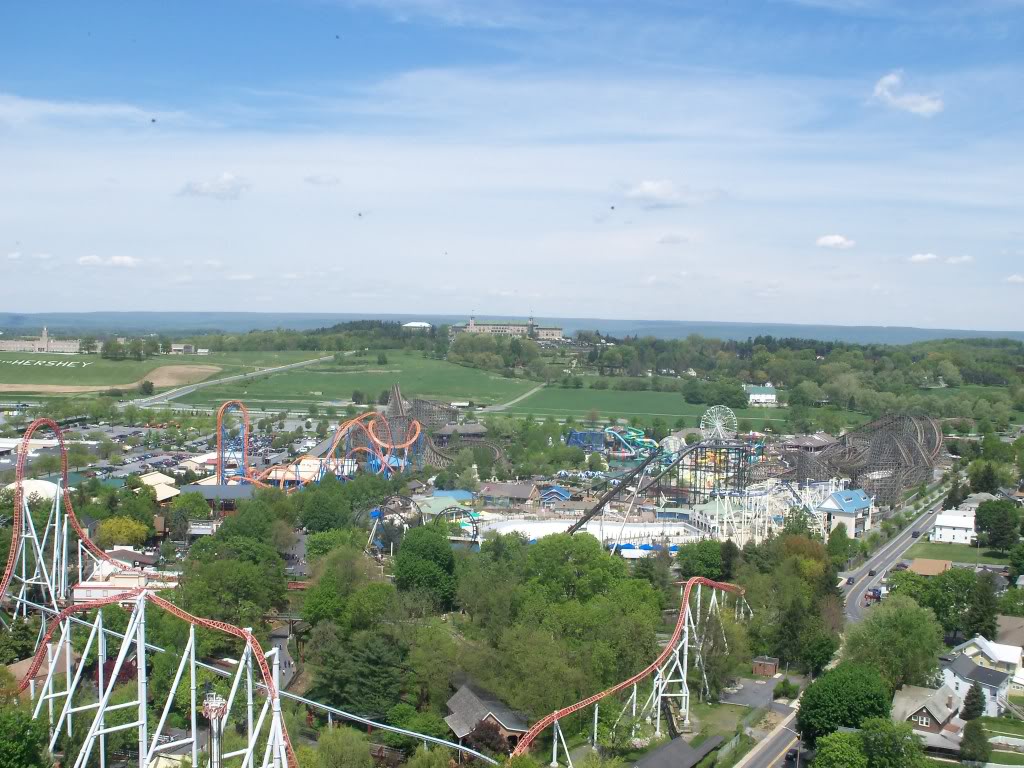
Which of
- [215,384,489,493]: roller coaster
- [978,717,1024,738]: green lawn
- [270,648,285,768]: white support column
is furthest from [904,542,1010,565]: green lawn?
[270,648,285,768]: white support column

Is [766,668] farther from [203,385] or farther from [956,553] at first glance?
[203,385]

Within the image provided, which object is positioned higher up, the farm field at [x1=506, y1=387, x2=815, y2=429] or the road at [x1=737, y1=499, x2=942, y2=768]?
the farm field at [x1=506, y1=387, x2=815, y2=429]

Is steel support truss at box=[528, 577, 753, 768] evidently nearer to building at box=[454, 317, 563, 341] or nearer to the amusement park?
the amusement park

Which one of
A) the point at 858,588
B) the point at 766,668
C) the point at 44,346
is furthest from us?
the point at 44,346

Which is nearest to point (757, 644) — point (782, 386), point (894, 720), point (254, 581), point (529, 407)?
point (894, 720)

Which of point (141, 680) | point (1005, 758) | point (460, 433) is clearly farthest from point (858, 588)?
point (460, 433)

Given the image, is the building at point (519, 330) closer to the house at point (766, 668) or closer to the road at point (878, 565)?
the road at point (878, 565)

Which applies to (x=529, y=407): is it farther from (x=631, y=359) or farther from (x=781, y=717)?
(x=781, y=717)
